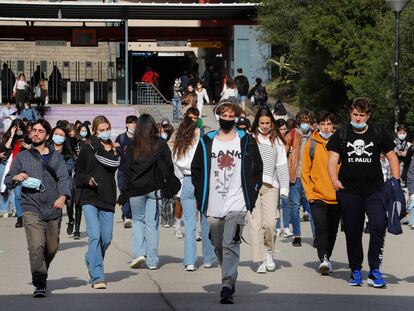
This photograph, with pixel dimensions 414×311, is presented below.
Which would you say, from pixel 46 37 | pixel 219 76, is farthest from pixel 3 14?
pixel 219 76

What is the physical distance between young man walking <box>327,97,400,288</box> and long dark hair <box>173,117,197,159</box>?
8.17 ft

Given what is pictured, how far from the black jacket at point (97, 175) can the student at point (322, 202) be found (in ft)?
7.61

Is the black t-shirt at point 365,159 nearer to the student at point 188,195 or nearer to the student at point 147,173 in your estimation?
the student at point 147,173

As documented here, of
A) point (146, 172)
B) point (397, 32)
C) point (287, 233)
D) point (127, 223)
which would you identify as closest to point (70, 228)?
point (127, 223)

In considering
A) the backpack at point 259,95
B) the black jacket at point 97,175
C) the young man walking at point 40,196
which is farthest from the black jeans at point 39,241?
the backpack at point 259,95

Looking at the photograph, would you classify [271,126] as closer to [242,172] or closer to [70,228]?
[242,172]

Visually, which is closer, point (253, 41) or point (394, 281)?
point (394, 281)

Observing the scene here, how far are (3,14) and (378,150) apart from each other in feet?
118

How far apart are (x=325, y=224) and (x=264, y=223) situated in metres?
0.72

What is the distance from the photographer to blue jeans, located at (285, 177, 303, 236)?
1532cm

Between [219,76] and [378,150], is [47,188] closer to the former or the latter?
[378,150]

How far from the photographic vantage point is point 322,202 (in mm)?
12344

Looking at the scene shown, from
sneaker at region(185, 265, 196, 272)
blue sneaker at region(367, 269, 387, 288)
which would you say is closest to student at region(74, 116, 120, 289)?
sneaker at region(185, 265, 196, 272)

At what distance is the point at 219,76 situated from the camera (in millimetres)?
48406
